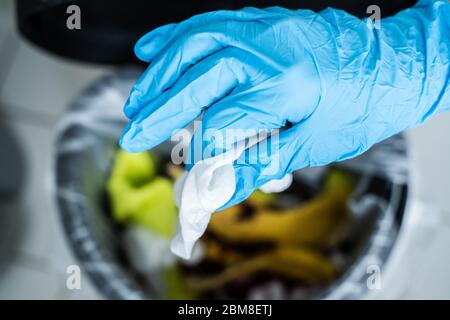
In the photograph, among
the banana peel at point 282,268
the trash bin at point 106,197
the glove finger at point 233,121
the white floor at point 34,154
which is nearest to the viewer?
the glove finger at point 233,121

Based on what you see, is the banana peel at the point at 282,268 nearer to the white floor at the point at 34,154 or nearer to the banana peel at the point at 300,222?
the banana peel at the point at 300,222

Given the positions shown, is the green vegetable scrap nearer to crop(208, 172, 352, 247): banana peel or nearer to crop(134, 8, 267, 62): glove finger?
crop(208, 172, 352, 247): banana peel

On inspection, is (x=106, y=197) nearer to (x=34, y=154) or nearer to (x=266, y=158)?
(x=34, y=154)

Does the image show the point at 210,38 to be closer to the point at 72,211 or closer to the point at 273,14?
the point at 273,14

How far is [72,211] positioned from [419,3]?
766mm

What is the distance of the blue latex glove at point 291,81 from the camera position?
70cm

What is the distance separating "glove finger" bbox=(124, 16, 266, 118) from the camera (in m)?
0.70

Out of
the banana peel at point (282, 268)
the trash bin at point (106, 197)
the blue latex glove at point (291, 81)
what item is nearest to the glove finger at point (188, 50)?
the blue latex glove at point (291, 81)

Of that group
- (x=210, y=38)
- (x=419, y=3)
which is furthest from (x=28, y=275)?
(x=419, y=3)

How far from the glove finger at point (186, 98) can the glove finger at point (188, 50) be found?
0.01m

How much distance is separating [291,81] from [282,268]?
0.60 meters

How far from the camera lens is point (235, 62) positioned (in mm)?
698

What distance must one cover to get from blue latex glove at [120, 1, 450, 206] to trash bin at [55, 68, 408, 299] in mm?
288

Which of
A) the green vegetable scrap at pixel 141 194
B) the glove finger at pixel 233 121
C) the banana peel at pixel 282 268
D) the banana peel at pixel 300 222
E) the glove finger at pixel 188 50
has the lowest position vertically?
the banana peel at pixel 282 268
